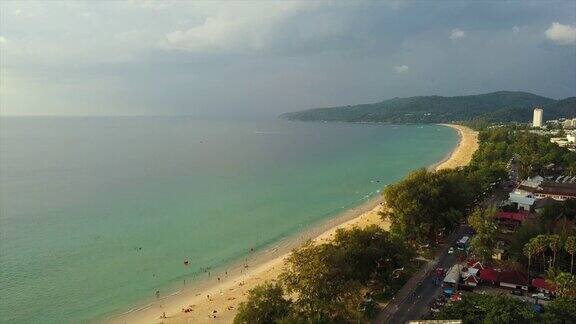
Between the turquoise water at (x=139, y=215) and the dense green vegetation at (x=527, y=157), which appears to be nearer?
the turquoise water at (x=139, y=215)

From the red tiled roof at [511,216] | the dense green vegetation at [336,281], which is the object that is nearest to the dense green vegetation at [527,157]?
the red tiled roof at [511,216]

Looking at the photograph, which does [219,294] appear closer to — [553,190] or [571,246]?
[571,246]

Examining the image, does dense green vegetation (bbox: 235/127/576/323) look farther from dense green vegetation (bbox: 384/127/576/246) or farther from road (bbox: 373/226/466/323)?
road (bbox: 373/226/466/323)

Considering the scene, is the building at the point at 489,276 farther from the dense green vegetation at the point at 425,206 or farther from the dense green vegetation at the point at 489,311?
the dense green vegetation at the point at 489,311

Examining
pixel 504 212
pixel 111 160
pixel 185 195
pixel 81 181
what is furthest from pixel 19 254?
pixel 111 160

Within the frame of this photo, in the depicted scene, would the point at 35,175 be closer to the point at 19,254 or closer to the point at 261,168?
the point at 261,168
